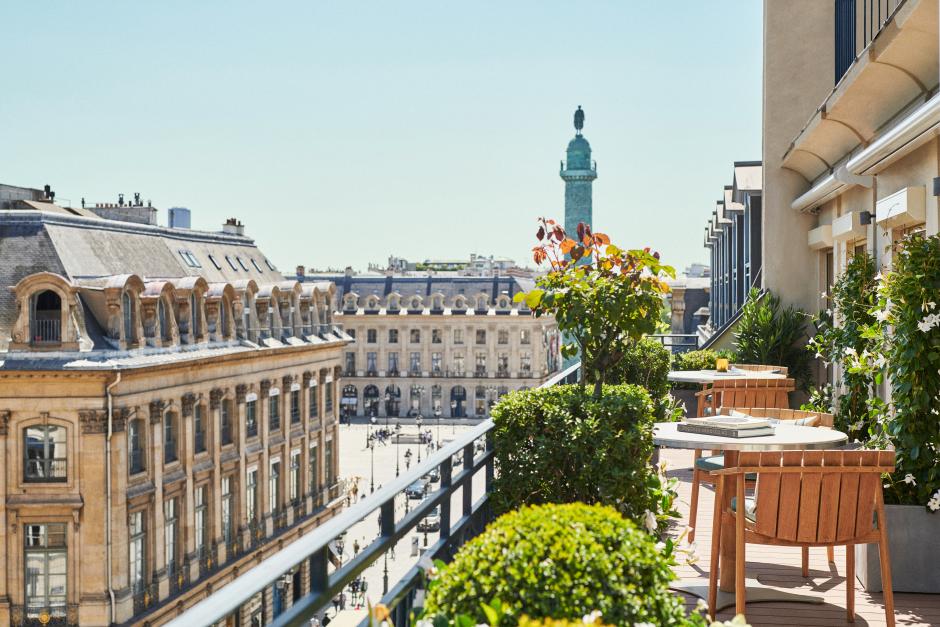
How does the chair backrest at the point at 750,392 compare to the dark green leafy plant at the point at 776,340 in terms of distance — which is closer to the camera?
the chair backrest at the point at 750,392

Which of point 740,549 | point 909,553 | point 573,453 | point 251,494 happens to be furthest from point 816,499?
point 251,494

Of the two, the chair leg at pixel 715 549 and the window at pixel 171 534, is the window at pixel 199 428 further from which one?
the chair leg at pixel 715 549

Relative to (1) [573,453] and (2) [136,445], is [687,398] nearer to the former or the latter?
(1) [573,453]

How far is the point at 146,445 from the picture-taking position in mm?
27953

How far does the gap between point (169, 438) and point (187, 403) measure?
3.75 feet

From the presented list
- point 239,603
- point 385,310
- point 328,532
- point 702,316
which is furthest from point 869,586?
point 385,310

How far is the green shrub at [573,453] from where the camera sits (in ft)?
18.7

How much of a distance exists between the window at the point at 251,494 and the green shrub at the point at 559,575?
3314 centimetres

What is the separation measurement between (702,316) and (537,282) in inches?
1371

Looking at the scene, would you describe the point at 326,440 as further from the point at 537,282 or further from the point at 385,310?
the point at 385,310

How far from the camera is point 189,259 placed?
37.8 m

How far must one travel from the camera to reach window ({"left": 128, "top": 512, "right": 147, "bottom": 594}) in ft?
88.9

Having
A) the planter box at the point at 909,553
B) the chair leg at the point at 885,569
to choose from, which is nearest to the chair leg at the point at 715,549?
Result: the chair leg at the point at 885,569

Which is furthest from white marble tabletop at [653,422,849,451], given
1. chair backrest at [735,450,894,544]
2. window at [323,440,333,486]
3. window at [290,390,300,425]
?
window at [323,440,333,486]
